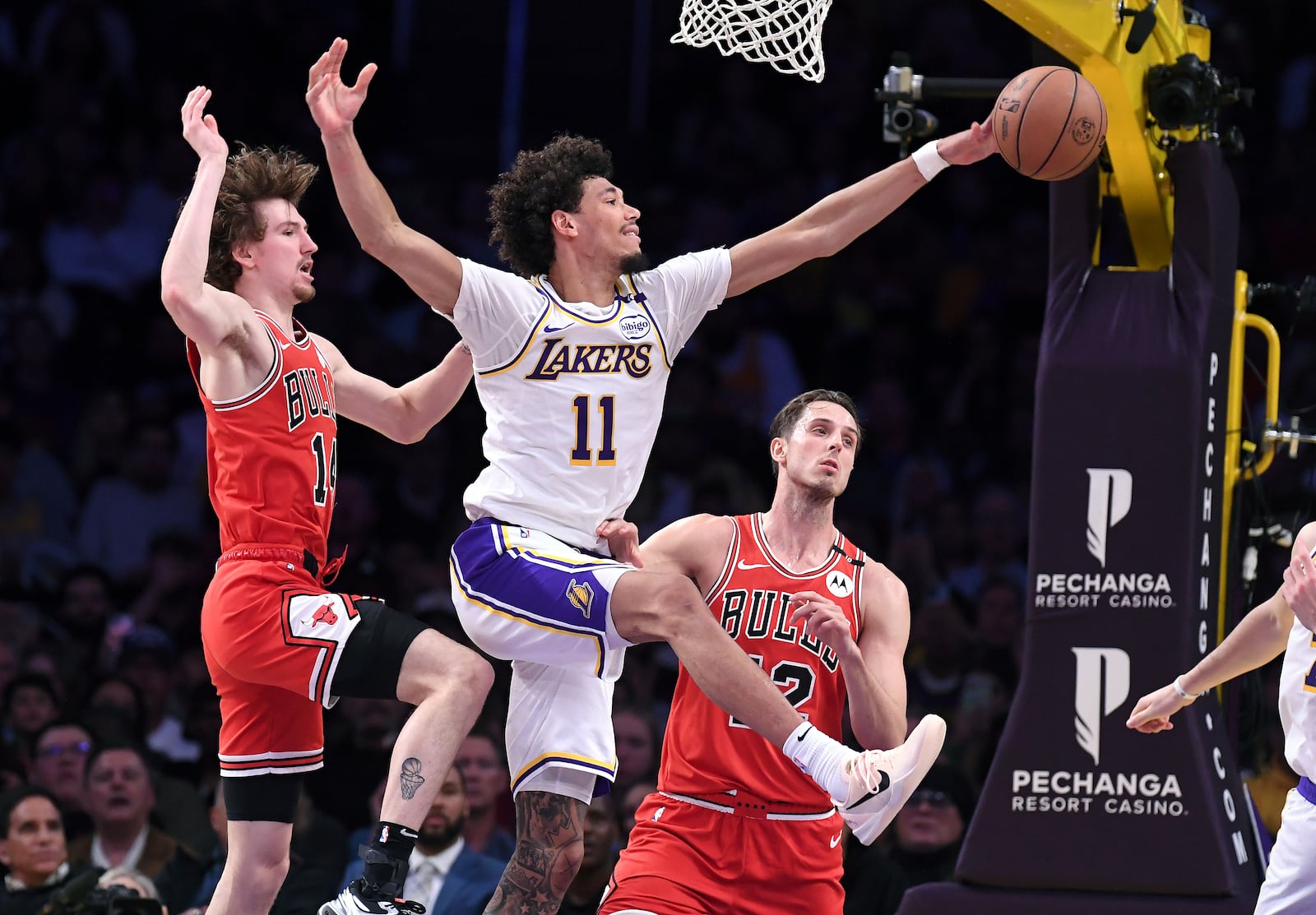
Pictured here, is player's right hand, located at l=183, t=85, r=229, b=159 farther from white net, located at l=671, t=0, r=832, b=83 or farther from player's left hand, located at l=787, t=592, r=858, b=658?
player's left hand, located at l=787, t=592, r=858, b=658

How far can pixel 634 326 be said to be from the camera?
18.9 feet

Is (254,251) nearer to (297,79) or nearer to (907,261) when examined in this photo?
(907,261)

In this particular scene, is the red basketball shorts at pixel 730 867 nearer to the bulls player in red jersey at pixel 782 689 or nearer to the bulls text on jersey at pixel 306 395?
the bulls player in red jersey at pixel 782 689

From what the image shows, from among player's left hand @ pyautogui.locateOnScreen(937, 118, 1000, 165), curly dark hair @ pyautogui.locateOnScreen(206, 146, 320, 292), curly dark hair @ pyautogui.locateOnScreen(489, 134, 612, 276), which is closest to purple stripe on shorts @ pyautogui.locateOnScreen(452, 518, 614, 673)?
curly dark hair @ pyautogui.locateOnScreen(489, 134, 612, 276)

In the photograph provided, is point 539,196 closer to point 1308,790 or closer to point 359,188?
point 359,188

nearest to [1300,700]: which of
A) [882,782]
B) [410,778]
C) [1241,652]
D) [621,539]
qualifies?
[1241,652]

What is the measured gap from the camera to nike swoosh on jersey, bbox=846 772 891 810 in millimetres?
5027

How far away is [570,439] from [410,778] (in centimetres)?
121

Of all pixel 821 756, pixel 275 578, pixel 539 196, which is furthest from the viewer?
pixel 539 196

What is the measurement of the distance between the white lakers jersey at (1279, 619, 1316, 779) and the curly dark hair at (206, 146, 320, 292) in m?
3.58

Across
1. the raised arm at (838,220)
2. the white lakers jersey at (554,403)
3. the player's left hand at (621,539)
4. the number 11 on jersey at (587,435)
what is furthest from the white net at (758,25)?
the player's left hand at (621,539)

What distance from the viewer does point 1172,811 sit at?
22.0 feet

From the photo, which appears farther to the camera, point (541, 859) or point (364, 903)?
point (541, 859)

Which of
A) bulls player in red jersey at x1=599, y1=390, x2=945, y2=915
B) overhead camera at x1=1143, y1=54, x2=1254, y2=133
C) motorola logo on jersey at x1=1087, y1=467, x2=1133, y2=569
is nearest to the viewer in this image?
bulls player in red jersey at x1=599, y1=390, x2=945, y2=915
